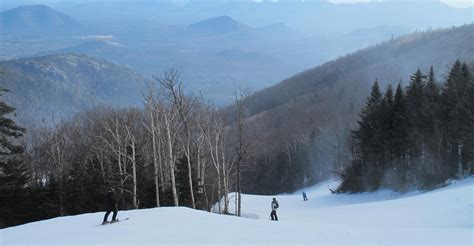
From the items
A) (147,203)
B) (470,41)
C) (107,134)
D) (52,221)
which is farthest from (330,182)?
(470,41)

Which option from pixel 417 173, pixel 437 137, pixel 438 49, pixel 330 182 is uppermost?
pixel 438 49

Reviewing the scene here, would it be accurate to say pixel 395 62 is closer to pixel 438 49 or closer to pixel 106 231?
pixel 438 49

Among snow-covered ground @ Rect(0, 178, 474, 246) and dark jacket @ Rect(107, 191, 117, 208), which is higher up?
dark jacket @ Rect(107, 191, 117, 208)

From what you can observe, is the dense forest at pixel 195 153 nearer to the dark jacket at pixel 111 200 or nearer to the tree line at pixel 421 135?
the tree line at pixel 421 135

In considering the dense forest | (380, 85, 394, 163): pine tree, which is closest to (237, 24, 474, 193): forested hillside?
the dense forest

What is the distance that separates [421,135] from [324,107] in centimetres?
8782

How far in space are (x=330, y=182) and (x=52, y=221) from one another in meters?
56.4

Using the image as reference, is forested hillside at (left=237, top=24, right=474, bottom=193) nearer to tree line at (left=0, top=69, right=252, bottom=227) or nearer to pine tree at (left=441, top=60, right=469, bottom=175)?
pine tree at (left=441, top=60, right=469, bottom=175)

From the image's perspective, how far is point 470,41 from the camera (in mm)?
156125

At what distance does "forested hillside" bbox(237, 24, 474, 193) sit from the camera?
88875mm

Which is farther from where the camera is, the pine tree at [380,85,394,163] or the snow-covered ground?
the pine tree at [380,85,394,163]

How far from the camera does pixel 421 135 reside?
43.6 m

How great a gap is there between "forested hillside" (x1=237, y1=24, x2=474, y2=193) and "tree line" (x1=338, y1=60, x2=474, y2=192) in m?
18.7

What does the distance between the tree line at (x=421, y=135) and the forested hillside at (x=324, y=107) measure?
18672mm
